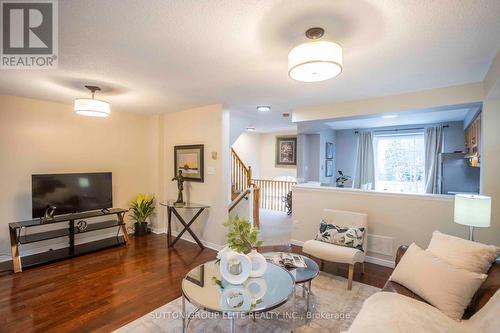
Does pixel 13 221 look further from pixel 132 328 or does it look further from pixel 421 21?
pixel 421 21

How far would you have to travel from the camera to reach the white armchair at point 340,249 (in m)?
2.74

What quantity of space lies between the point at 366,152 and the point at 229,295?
18.9 ft

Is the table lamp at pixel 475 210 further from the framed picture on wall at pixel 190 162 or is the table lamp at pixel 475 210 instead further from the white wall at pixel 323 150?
the white wall at pixel 323 150

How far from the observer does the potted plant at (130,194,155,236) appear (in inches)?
183

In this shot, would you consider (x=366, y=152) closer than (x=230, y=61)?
No

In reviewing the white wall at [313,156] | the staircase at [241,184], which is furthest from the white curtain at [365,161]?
the staircase at [241,184]

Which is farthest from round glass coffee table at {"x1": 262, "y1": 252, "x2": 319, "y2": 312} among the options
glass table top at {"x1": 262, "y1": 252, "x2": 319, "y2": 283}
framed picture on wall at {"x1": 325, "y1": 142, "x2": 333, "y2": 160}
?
framed picture on wall at {"x1": 325, "y1": 142, "x2": 333, "y2": 160}

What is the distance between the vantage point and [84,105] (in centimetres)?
281

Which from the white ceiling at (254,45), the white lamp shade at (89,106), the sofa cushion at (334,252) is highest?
the white ceiling at (254,45)

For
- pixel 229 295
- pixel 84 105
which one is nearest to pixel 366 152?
pixel 229 295

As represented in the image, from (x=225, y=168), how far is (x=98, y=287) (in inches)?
88.8

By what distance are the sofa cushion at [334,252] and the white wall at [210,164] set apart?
61.9 inches

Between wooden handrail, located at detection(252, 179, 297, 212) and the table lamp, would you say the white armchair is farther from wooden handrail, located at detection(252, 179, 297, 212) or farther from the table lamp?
wooden handrail, located at detection(252, 179, 297, 212)

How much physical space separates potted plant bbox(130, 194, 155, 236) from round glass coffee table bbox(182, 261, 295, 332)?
9.39 feet
